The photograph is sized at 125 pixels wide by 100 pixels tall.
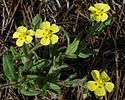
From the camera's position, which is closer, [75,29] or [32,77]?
[32,77]

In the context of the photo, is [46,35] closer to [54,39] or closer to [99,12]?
[54,39]

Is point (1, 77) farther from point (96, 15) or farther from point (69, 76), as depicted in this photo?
point (96, 15)

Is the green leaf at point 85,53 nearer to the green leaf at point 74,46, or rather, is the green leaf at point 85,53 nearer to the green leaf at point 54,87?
the green leaf at point 74,46

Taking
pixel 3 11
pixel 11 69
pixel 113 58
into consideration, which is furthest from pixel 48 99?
pixel 3 11

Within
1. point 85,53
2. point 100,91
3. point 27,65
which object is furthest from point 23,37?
point 100,91

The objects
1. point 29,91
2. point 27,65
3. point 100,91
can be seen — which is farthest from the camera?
point 29,91

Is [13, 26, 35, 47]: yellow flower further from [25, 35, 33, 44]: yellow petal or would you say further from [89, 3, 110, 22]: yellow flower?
[89, 3, 110, 22]: yellow flower

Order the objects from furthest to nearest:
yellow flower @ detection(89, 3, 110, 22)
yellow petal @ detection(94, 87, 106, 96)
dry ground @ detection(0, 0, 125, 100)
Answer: dry ground @ detection(0, 0, 125, 100) < yellow flower @ detection(89, 3, 110, 22) < yellow petal @ detection(94, 87, 106, 96)

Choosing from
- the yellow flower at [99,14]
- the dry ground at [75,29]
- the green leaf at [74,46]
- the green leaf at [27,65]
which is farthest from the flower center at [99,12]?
the green leaf at [27,65]

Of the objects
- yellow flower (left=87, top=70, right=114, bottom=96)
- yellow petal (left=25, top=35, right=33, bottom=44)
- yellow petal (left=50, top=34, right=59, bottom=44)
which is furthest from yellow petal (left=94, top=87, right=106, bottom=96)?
yellow petal (left=25, top=35, right=33, bottom=44)
